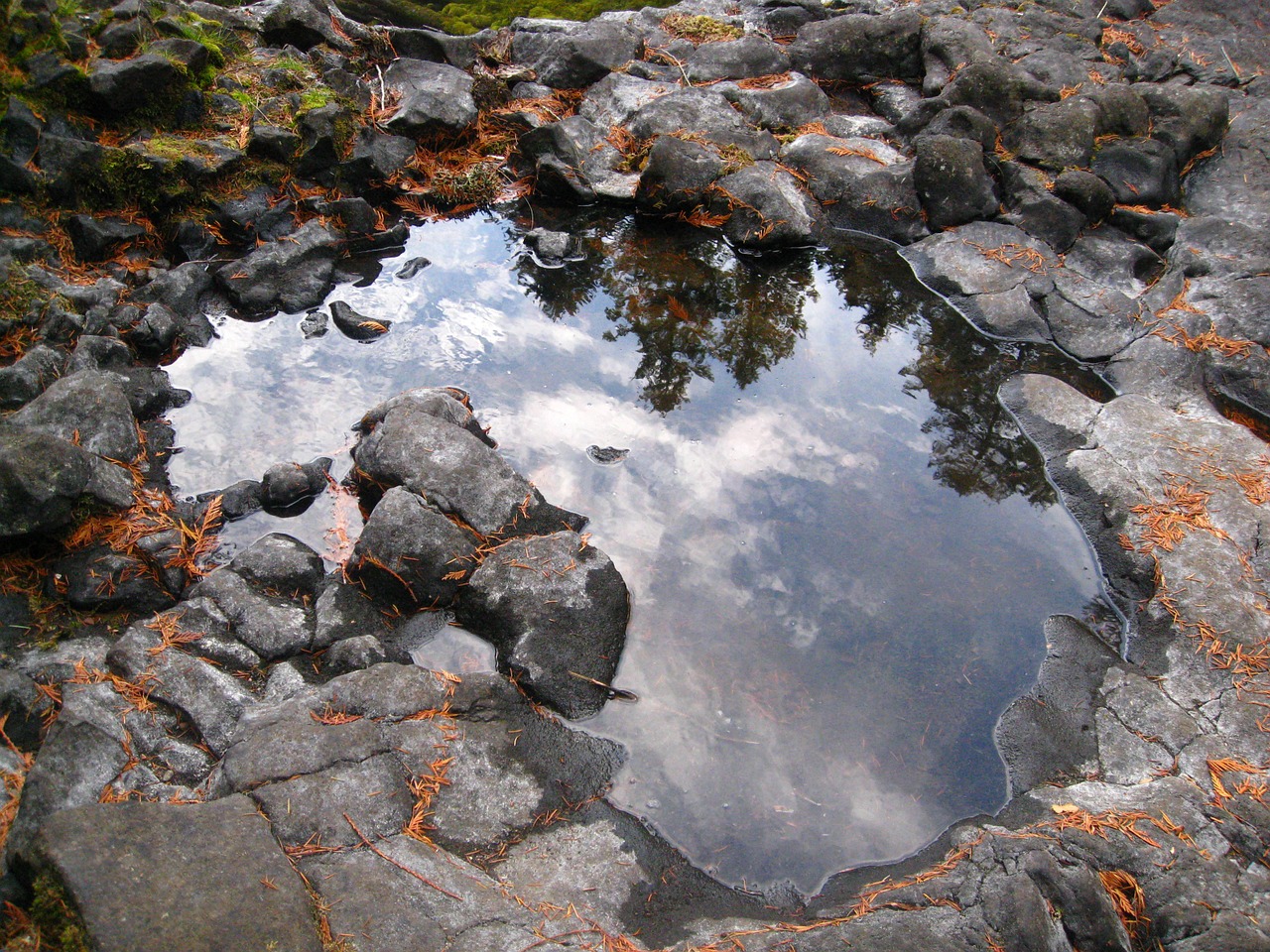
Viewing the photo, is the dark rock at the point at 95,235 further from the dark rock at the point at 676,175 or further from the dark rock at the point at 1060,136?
the dark rock at the point at 1060,136

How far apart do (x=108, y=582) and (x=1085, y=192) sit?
7.80 meters

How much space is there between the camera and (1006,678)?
407 cm

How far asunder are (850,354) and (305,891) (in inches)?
202

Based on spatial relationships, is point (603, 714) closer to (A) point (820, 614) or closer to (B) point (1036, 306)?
(A) point (820, 614)

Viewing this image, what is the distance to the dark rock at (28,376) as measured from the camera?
450cm

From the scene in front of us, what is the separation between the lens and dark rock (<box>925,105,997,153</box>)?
24.5 feet

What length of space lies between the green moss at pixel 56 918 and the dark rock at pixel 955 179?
7644 mm

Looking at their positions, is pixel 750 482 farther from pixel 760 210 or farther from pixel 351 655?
pixel 760 210

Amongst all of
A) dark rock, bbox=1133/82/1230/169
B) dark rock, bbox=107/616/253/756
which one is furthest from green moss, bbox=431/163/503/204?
dark rock, bbox=1133/82/1230/169

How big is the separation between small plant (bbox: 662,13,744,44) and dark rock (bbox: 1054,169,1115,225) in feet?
14.0

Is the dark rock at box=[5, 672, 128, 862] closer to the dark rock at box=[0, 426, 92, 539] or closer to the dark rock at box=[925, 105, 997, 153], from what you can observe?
the dark rock at box=[0, 426, 92, 539]

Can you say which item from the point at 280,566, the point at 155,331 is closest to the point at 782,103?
the point at 155,331

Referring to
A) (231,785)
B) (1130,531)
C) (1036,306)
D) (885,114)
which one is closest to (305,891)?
(231,785)

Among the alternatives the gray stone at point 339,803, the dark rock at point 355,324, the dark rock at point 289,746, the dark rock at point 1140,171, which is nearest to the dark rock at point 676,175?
the dark rock at point 355,324
